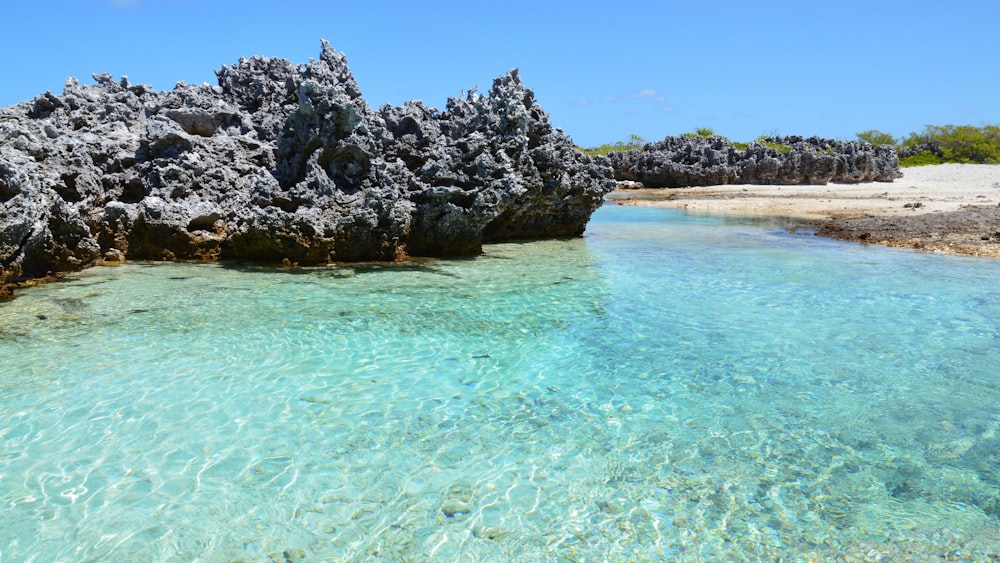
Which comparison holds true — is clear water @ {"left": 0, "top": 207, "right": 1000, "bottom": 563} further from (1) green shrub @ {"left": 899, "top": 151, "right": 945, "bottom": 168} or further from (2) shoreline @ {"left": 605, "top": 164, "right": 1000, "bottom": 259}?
(1) green shrub @ {"left": 899, "top": 151, "right": 945, "bottom": 168}

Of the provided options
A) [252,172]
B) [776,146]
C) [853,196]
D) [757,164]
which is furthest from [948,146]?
[252,172]

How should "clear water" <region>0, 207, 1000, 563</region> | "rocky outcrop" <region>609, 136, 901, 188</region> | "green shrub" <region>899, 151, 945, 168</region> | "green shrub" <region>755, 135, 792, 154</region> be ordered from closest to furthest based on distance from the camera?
"clear water" <region>0, 207, 1000, 563</region> → "rocky outcrop" <region>609, 136, 901, 188</region> → "green shrub" <region>755, 135, 792, 154</region> → "green shrub" <region>899, 151, 945, 168</region>

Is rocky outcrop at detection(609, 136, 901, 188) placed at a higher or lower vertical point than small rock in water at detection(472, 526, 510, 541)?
higher

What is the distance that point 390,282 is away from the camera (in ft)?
37.2

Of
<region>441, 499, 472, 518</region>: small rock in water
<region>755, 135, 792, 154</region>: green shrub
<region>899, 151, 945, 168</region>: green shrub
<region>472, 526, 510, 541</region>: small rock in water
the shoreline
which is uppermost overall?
→ <region>755, 135, 792, 154</region>: green shrub

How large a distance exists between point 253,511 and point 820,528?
353 centimetres

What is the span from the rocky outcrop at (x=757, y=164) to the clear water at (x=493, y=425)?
111 feet

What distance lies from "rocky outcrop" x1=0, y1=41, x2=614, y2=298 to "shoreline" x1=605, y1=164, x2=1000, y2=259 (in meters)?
9.80

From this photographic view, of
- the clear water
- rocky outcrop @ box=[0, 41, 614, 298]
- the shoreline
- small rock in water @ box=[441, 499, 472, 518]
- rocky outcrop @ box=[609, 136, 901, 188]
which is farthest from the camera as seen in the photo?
rocky outcrop @ box=[609, 136, 901, 188]

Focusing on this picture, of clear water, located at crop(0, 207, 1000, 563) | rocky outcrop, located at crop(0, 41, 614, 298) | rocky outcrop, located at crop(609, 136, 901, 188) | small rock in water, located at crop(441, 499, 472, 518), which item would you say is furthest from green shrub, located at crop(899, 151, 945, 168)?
small rock in water, located at crop(441, 499, 472, 518)

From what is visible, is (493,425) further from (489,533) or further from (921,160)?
(921,160)

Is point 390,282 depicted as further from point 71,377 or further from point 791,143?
point 791,143

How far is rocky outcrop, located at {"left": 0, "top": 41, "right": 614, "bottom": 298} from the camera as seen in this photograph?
1191 cm

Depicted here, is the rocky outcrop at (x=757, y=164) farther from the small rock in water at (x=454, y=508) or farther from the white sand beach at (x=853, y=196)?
the small rock in water at (x=454, y=508)
